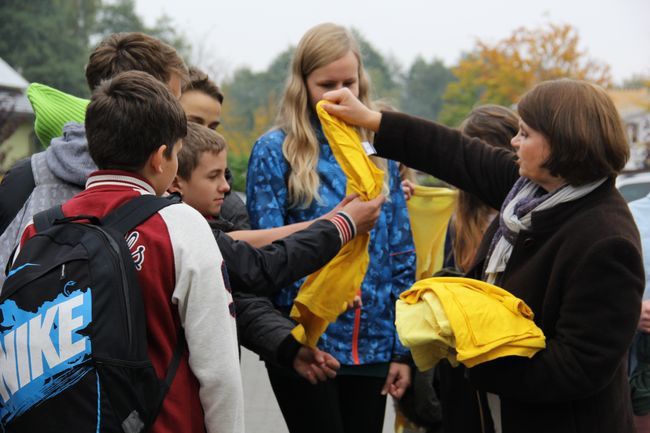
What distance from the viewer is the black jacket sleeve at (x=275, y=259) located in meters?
3.14

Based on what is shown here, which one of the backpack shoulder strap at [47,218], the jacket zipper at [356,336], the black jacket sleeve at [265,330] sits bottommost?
the jacket zipper at [356,336]

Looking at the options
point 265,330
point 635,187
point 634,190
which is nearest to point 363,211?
point 265,330

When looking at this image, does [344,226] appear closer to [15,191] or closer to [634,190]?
[15,191]

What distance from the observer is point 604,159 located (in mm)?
2912

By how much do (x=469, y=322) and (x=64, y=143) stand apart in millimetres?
1567

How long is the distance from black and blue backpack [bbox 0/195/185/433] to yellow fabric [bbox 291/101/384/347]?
3.47 ft

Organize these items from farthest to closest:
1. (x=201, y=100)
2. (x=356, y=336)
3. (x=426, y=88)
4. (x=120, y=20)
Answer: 1. (x=426, y=88)
2. (x=120, y=20)
3. (x=201, y=100)
4. (x=356, y=336)

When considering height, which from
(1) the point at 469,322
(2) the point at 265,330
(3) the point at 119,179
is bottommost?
(2) the point at 265,330

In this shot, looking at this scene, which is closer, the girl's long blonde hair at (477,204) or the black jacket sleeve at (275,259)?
the black jacket sleeve at (275,259)

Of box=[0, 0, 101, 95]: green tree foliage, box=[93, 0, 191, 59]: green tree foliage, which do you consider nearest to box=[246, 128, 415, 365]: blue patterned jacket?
box=[0, 0, 101, 95]: green tree foliage

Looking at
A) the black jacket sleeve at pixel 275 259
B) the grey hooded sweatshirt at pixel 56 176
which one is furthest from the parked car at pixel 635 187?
the grey hooded sweatshirt at pixel 56 176

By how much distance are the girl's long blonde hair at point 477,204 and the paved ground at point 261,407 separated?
9.09ft

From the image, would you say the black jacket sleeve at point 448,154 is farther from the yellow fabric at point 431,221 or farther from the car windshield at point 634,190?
the car windshield at point 634,190

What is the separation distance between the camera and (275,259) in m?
3.17
